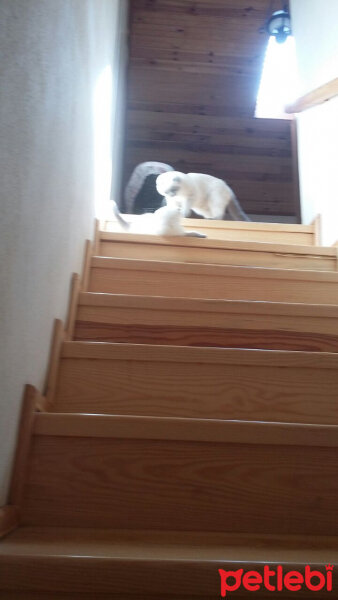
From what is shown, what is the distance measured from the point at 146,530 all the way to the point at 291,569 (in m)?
0.31

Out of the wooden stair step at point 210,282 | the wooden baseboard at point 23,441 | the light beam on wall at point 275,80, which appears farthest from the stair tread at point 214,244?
the light beam on wall at point 275,80

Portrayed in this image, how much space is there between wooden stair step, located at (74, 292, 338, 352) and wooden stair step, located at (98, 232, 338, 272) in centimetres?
56

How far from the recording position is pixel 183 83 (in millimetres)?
4699

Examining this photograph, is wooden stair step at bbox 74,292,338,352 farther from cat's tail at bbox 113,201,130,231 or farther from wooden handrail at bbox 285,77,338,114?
wooden handrail at bbox 285,77,338,114

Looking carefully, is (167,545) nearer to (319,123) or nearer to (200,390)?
(200,390)

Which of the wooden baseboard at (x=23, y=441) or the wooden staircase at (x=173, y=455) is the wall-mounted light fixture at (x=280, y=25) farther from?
the wooden baseboard at (x=23, y=441)

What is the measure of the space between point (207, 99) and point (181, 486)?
440 cm

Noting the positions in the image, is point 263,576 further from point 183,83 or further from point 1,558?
point 183,83

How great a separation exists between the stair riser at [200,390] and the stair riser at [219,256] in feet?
2.97

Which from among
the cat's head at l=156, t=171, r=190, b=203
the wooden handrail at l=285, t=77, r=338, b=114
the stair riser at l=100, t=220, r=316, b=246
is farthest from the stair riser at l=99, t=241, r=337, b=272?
the wooden handrail at l=285, t=77, r=338, b=114

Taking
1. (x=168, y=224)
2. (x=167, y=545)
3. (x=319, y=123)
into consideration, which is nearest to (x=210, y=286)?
(x=168, y=224)

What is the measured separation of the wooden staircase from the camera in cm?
81

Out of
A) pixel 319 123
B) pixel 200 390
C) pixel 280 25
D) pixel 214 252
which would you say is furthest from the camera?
pixel 280 25

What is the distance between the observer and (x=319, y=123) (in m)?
2.81
